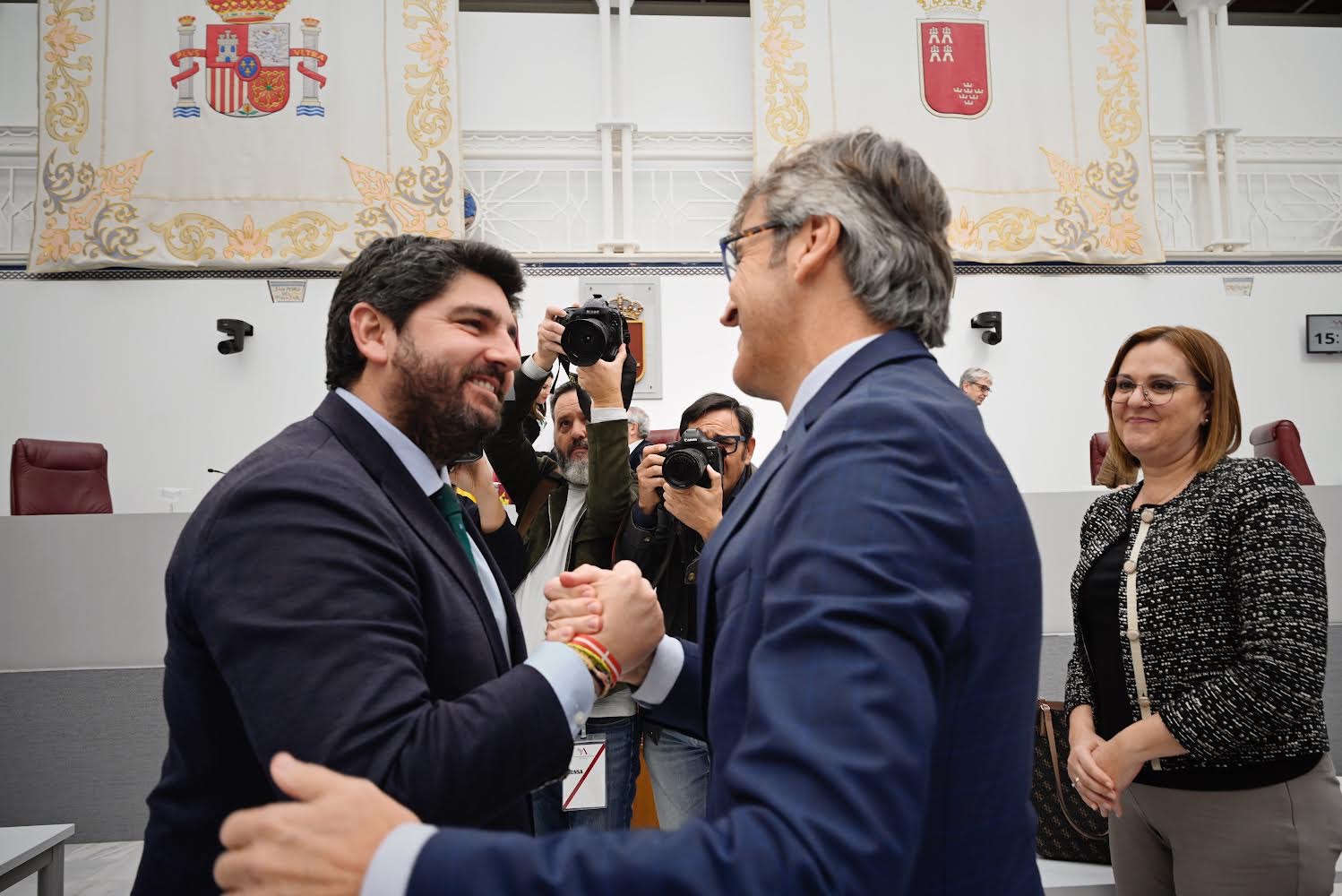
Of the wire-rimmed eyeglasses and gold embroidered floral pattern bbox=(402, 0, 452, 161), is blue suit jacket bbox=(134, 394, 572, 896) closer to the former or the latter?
the wire-rimmed eyeglasses

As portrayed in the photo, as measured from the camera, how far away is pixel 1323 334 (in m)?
7.27

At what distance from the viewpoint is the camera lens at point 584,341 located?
2176mm

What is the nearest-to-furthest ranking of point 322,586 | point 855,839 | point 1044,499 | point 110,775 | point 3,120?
point 855,839, point 322,586, point 110,775, point 1044,499, point 3,120

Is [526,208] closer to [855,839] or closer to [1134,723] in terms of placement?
[1134,723]

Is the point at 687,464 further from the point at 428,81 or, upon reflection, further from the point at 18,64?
the point at 18,64

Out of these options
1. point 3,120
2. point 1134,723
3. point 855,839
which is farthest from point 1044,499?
point 3,120

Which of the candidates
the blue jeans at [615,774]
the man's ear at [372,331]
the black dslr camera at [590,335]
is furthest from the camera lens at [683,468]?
the man's ear at [372,331]

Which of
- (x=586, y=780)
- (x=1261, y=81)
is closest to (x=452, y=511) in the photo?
(x=586, y=780)

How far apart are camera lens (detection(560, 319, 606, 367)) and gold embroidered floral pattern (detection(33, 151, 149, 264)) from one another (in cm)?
556

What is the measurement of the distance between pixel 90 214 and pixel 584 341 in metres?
5.79

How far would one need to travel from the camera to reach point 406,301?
1208 millimetres

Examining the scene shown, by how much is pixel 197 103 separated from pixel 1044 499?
608 cm

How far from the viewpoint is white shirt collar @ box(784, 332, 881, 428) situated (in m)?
0.94

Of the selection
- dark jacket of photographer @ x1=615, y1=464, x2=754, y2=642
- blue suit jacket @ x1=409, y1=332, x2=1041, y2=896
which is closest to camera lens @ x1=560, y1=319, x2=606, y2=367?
dark jacket of photographer @ x1=615, y1=464, x2=754, y2=642
